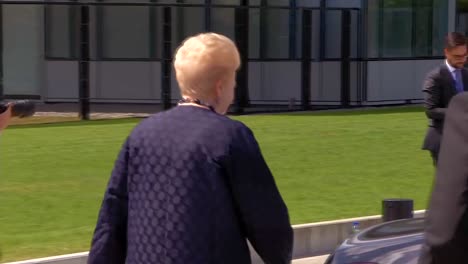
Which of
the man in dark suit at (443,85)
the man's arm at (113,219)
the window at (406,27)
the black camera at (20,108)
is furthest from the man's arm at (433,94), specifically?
the window at (406,27)

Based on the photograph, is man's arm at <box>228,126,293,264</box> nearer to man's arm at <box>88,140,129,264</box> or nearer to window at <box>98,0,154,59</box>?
man's arm at <box>88,140,129,264</box>

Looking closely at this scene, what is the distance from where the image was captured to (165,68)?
72.4ft

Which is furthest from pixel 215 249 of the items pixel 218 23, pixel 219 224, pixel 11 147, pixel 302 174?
pixel 218 23

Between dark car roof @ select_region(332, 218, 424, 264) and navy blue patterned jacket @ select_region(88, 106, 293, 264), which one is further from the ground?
navy blue patterned jacket @ select_region(88, 106, 293, 264)

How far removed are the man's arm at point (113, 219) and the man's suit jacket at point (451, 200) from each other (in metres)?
1.18

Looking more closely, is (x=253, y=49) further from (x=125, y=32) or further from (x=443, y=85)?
(x=443, y=85)

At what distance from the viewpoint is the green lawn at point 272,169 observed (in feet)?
33.4

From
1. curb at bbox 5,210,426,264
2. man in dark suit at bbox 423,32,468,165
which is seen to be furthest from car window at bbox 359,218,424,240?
man in dark suit at bbox 423,32,468,165

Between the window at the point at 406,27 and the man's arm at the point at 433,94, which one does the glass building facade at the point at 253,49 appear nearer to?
the window at the point at 406,27

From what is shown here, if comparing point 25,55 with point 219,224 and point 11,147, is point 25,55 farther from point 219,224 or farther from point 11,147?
point 219,224

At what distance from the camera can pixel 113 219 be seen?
400 cm

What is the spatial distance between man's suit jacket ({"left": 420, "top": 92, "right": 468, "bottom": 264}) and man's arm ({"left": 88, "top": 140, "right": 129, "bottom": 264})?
1.18 meters

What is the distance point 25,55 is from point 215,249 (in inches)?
916

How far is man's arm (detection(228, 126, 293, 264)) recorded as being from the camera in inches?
148
